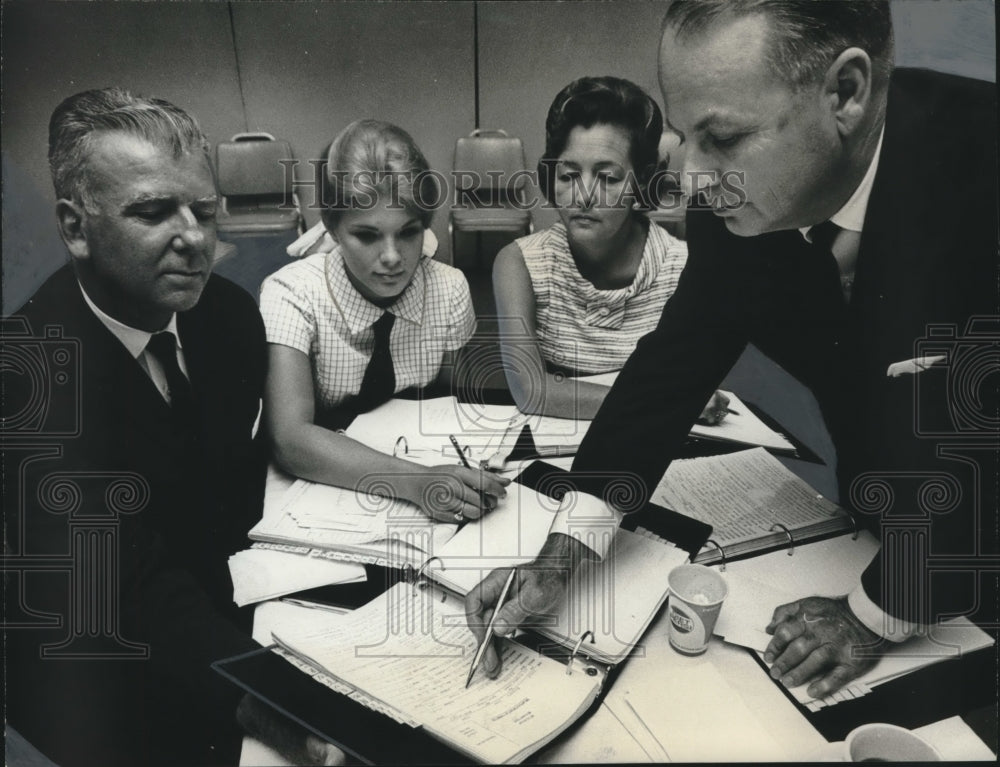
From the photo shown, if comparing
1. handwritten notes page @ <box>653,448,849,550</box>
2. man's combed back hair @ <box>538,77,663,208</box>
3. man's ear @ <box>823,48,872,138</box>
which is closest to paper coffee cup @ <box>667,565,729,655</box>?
handwritten notes page @ <box>653,448,849,550</box>

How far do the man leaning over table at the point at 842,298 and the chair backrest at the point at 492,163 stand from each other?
33 centimetres

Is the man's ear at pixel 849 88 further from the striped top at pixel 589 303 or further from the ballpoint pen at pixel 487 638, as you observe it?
the ballpoint pen at pixel 487 638

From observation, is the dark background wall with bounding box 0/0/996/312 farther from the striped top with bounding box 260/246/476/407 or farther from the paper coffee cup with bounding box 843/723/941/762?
the paper coffee cup with bounding box 843/723/941/762

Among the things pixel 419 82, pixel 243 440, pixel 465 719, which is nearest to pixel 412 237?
pixel 419 82

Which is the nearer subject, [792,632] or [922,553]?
[792,632]

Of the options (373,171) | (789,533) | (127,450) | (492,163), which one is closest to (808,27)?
(492,163)

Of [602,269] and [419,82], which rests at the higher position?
[419,82]

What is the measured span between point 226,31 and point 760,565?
1.57 m

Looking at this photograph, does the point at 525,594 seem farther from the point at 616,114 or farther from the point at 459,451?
the point at 616,114

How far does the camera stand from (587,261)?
1597 mm

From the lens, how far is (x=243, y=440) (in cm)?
159

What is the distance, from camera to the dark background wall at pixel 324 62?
5.00 feet

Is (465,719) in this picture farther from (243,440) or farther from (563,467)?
(243,440)
